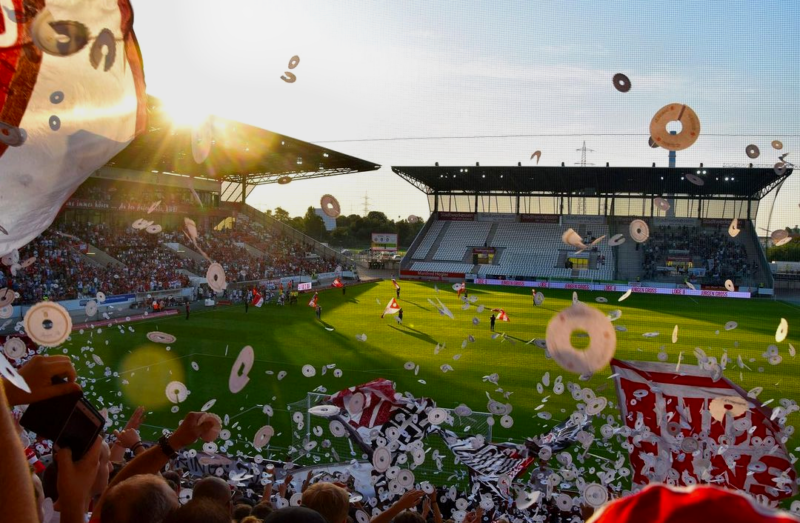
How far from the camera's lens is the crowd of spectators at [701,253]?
45.4 metres

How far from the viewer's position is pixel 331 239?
66500mm

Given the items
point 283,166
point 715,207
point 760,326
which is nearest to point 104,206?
point 283,166

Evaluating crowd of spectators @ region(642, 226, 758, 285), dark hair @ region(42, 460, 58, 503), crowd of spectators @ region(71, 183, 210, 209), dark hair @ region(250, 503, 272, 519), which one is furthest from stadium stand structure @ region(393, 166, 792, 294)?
dark hair @ region(42, 460, 58, 503)

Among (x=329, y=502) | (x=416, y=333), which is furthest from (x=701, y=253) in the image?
(x=329, y=502)

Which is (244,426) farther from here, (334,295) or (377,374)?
(334,295)

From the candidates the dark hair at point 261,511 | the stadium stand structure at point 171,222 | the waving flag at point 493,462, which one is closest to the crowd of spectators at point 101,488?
the dark hair at point 261,511

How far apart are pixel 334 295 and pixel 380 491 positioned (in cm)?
2826

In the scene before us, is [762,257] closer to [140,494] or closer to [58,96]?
[140,494]

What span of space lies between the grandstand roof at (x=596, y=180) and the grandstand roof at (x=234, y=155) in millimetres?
12213

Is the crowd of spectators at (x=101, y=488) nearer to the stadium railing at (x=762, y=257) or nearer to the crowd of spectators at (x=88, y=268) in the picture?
the crowd of spectators at (x=88, y=268)

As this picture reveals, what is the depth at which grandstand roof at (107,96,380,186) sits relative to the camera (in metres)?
30.4

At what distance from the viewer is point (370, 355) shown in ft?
61.0

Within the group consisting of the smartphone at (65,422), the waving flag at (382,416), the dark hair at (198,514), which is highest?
the smartphone at (65,422)

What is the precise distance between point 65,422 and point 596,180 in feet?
167
